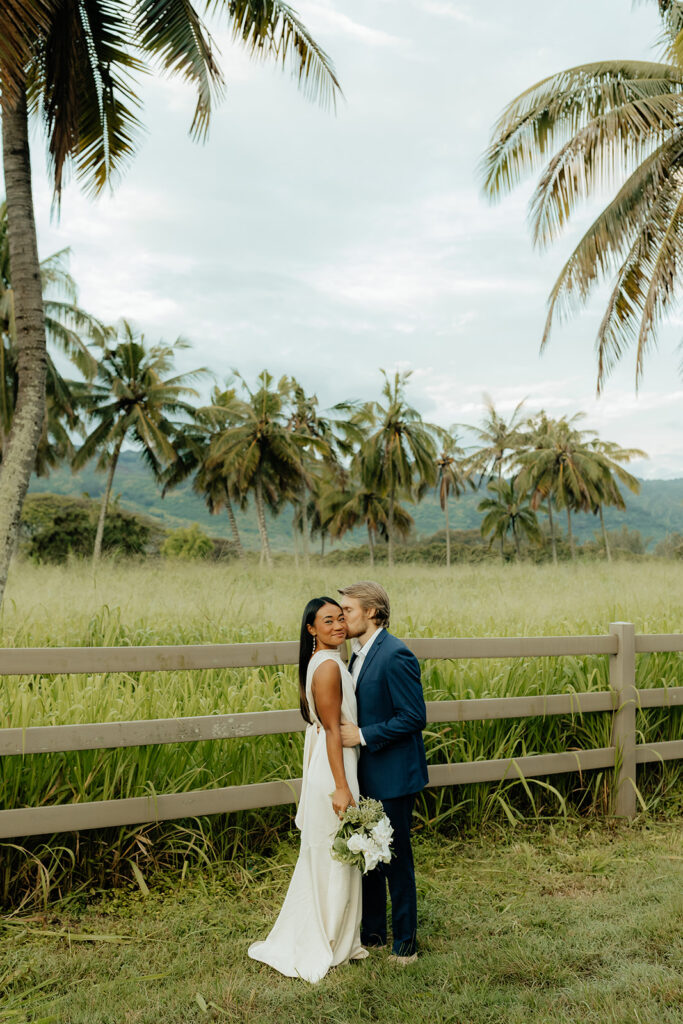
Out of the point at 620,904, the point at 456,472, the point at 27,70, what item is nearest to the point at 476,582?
the point at 27,70

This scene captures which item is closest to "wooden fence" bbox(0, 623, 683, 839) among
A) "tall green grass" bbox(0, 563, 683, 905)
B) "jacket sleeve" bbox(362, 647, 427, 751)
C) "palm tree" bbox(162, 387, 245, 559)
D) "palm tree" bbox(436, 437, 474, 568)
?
"tall green grass" bbox(0, 563, 683, 905)

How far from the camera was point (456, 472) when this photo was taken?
46656 mm

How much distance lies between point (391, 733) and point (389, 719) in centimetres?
8

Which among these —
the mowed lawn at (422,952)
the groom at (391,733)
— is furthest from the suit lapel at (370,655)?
the mowed lawn at (422,952)

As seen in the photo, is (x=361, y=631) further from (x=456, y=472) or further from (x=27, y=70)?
(x=456, y=472)

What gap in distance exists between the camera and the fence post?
190 inches

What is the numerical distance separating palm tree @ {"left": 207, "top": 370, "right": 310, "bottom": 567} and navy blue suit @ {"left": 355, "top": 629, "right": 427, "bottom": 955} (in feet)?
96.3

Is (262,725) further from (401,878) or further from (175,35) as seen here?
(175,35)

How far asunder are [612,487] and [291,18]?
3941cm

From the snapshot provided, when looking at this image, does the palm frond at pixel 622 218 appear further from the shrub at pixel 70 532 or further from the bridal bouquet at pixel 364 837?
the shrub at pixel 70 532

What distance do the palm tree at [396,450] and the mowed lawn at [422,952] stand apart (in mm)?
31862

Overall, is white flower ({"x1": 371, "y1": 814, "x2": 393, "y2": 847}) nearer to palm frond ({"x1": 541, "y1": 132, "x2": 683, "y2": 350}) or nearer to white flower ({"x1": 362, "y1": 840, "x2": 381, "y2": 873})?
white flower ({"x1": 362, "y1": 840, "x2": 381, "y2": 873})

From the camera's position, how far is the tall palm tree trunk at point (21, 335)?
8000 mm

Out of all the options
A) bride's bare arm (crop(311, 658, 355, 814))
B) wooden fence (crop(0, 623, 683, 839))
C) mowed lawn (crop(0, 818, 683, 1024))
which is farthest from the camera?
wooden fence (crop(0, 623, 683, 839))
